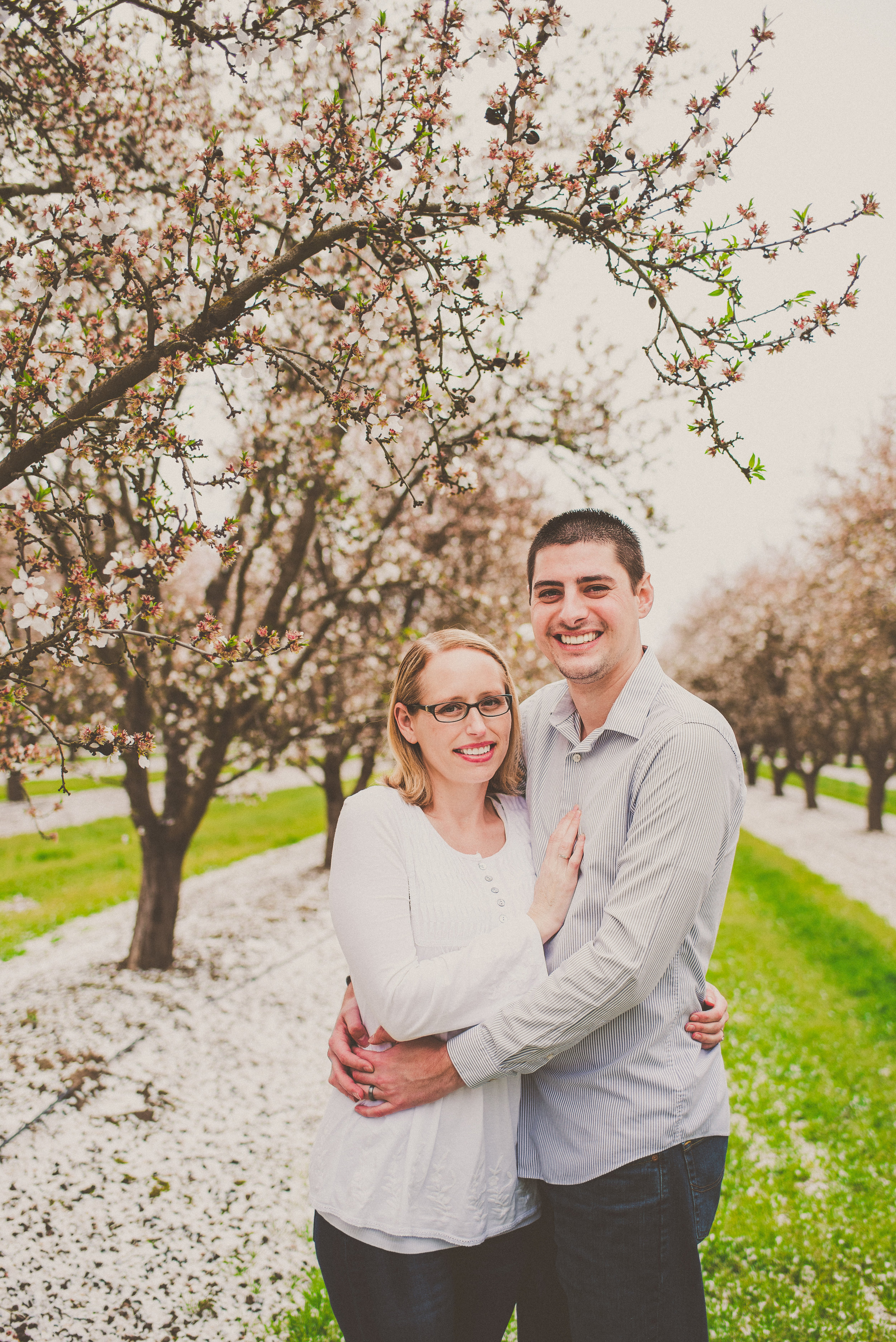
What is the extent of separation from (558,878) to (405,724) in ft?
2.57

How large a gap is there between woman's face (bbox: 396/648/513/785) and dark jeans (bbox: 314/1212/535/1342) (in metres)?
1.45

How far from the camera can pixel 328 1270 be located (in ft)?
7.81

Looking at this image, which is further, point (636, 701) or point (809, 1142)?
point (809, 1142)

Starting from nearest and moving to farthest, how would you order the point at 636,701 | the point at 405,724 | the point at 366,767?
the point at 636,701 < the point at 405,724 < the point at 366,767

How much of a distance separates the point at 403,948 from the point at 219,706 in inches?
218

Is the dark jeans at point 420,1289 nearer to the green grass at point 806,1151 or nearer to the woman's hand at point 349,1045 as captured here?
the woman's hand at point 349,1045

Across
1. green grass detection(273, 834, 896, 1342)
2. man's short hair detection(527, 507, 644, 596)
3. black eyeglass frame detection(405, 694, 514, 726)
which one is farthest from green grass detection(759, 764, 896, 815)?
black eyeglass frame detection(405, 694, 514, 726)

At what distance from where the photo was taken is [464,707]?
2734mm

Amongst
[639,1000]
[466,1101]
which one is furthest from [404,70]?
[466,1101]

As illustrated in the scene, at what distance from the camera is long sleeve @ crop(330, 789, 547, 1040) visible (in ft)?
7.39

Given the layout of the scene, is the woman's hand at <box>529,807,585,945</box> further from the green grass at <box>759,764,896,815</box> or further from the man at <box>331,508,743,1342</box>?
the green grass at <box>759,764,896,815</box>

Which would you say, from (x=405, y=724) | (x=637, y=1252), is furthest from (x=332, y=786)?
(x=637, y=1252)

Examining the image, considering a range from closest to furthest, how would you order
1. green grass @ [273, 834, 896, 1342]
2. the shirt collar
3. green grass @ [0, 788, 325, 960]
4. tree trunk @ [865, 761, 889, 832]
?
the shirt collar → green grass @ [273, 834, 896, 1342] → green grass @ [0, 788, 325, 960] → tree trunk @ [865, 761, 889, 832]

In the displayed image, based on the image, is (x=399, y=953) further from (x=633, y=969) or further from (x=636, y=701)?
(x=636, y=701)
